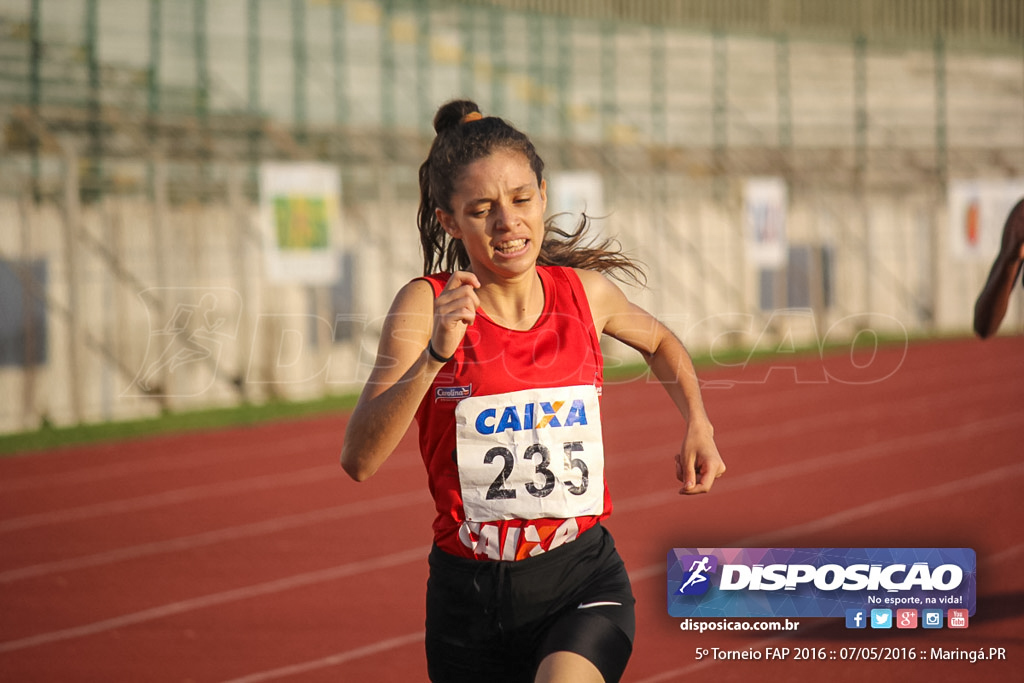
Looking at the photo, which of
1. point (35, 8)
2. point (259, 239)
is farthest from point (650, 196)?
point (35, 8)

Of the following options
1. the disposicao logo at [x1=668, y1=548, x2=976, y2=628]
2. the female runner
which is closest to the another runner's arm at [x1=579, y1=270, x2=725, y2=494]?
the female runner

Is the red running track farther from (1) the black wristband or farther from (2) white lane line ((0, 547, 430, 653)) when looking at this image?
(1) the black wristband

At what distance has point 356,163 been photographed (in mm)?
20406

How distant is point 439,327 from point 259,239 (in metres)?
15.6

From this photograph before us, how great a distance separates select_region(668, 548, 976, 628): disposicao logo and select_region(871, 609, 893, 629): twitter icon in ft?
0.05

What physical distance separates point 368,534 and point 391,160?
11236 mm

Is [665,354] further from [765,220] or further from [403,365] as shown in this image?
[765,220]

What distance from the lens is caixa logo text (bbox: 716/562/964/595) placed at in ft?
18.0

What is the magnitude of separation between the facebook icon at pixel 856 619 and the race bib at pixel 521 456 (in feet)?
10.2

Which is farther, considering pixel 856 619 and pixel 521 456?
pixel 856 619

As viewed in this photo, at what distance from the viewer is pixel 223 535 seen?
29.0ft

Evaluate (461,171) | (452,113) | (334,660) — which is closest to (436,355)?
(461,171)

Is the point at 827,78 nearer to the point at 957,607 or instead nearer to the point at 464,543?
the point at 957,607

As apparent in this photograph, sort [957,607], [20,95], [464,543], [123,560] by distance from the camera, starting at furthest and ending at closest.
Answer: [20,95]
[123,560]
[957,607]
[464,543]
